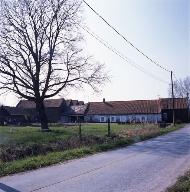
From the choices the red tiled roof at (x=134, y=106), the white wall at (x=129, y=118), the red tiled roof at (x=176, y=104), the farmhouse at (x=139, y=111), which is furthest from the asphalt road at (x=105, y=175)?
the red tiled roof at (x=134, y=106)

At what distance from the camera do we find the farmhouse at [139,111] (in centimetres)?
8719

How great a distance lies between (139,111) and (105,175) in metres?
76.8

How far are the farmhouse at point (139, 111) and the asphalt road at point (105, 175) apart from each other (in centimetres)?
6648

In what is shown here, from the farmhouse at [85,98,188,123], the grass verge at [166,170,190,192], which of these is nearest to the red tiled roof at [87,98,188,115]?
the farmhouse at [85,98,188,123]

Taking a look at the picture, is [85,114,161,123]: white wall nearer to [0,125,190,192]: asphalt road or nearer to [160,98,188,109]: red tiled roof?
[160,98,188,109]: red tiled roof

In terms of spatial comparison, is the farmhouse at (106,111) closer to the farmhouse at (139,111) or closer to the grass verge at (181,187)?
the farmhouse at (139,111)

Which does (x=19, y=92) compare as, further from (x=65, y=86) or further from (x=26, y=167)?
(x=26, y=167)

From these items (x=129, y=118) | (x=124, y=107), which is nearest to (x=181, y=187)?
(x=129, y=118)

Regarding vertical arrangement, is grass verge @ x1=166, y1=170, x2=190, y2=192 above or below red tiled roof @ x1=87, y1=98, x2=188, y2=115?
below

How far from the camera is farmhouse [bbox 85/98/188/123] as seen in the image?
8719 centimetres

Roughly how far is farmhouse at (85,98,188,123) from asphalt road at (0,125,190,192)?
66.5 m

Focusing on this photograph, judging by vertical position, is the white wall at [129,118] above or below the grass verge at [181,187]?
above

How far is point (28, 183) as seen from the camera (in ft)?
39.1

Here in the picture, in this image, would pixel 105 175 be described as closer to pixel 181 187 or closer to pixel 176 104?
pixel 181 187
